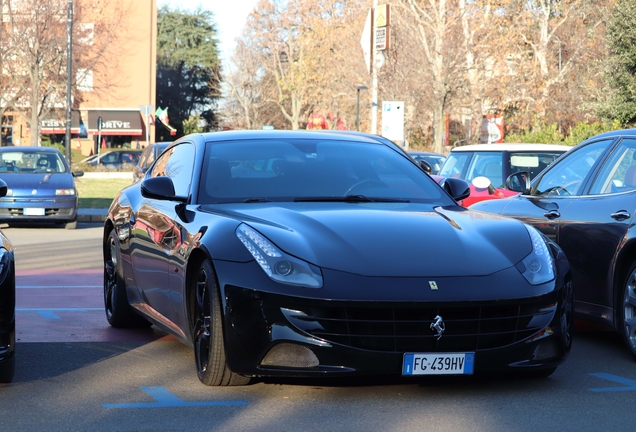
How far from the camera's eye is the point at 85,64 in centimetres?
5069

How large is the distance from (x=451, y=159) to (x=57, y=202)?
9.30 metres

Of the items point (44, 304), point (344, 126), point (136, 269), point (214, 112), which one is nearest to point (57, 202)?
point (44, 304)

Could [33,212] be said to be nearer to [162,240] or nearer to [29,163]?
[29,163]

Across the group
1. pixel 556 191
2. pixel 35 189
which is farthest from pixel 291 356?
pixel 35 189

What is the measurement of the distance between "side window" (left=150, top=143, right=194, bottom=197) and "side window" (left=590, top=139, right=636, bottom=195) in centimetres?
291

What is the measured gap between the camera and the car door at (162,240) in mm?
6465

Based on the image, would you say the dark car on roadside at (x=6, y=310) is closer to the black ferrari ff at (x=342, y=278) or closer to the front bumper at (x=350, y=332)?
the black ferrari ff at (x=342, y=278)

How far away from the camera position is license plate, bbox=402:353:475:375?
5305 mm

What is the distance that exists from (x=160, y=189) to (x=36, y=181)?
50.5ft

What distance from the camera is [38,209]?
20984 mm

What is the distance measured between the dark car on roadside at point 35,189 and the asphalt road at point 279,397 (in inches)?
538

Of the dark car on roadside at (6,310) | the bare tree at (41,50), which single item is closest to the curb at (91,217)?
the dark car on roadside at (6,310)

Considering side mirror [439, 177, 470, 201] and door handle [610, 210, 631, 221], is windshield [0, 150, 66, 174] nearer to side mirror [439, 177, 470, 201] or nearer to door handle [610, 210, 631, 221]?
side mirror [439, 177, 470, 201]

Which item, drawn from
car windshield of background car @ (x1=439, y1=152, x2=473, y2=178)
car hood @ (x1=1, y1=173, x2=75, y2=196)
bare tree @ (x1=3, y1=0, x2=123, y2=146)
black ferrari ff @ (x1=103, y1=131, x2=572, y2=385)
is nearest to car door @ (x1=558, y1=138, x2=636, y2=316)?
black ferrari ff @ (x1=103, y1=131, x2=572, y2=385)
